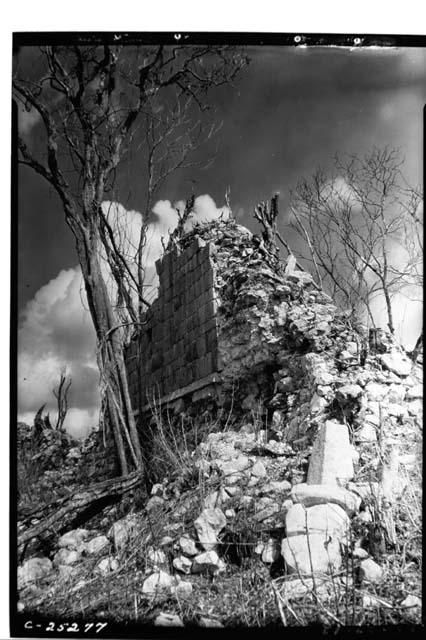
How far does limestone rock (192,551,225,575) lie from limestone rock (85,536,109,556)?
0.67 metres

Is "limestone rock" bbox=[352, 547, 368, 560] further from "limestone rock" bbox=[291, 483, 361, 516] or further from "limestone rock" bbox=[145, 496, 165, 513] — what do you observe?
"limestone rock" bbox=[145, 496, 165, 513]

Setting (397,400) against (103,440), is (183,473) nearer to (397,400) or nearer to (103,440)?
(103,440)

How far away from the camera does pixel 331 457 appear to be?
13.2ft

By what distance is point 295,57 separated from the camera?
3.89 metres

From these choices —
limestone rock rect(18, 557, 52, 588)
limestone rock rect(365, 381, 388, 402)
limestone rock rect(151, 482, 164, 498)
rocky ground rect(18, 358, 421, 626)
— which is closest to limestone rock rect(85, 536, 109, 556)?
rocky ground rect(18, 358, 421, 626)

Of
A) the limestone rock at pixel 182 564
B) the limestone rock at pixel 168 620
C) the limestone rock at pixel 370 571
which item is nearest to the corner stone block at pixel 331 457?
the limestone rock at pixel 370 571

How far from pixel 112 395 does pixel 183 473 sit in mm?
819

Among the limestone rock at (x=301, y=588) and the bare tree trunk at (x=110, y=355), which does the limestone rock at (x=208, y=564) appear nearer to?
the limestone rock at (x=301, y=588)

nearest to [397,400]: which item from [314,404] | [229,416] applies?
[314,404]

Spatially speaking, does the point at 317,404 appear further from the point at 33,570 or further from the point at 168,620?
the point at 33,570

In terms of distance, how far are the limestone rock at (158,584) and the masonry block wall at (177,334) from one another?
1.83 meters

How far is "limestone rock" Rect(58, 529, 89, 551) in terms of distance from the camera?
4074 millimetres

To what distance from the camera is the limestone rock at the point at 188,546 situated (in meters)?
3.81

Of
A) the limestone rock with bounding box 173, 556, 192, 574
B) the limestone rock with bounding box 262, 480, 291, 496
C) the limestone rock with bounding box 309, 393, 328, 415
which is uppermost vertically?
the limestone rock with bounding box 309, 393, 328, 415
